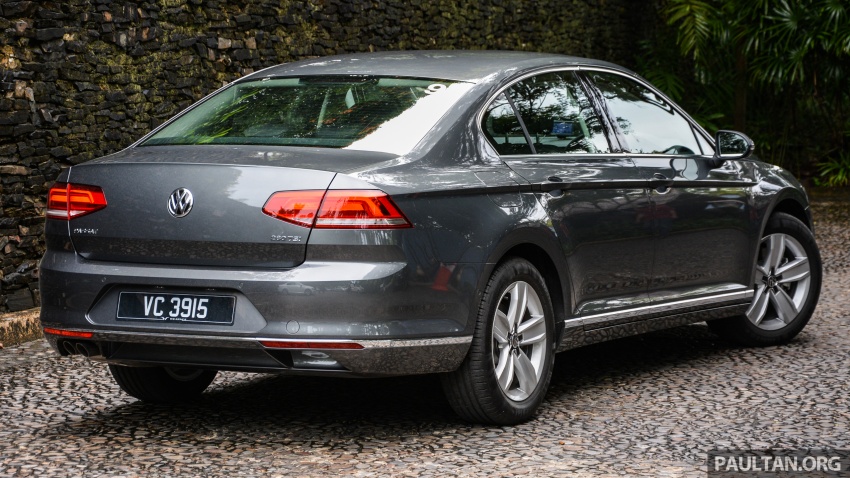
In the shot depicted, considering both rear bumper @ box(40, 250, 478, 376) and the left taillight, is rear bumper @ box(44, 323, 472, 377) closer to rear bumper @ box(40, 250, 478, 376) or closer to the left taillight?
rear bumper @ box(40, 250, 478, 376)

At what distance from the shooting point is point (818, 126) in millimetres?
18219

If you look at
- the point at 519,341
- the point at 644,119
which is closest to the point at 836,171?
the point at 644,119

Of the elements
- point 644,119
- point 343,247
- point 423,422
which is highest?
point 644,119

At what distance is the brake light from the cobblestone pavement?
866 mm

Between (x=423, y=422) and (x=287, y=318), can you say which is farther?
(x=423, y=422)

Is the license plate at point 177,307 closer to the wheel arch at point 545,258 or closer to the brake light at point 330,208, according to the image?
the brake light at point 330,208

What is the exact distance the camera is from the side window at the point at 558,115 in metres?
5.80

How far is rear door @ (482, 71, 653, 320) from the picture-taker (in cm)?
561

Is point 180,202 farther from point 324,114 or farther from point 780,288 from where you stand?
point 780,288

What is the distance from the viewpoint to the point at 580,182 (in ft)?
18.9

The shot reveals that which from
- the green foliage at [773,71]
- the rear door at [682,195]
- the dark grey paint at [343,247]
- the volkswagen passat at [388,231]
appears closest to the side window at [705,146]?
the rear door at [682,195]

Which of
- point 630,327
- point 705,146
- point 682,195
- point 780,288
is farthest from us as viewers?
point 780,288

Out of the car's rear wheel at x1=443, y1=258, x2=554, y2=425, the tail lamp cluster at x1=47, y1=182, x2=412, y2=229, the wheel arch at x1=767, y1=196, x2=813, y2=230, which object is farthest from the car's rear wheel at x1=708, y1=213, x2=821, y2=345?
the tail lamp cluster at x1=47, y1=182, x2=412, y2=229

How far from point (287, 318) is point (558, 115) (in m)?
1.87
